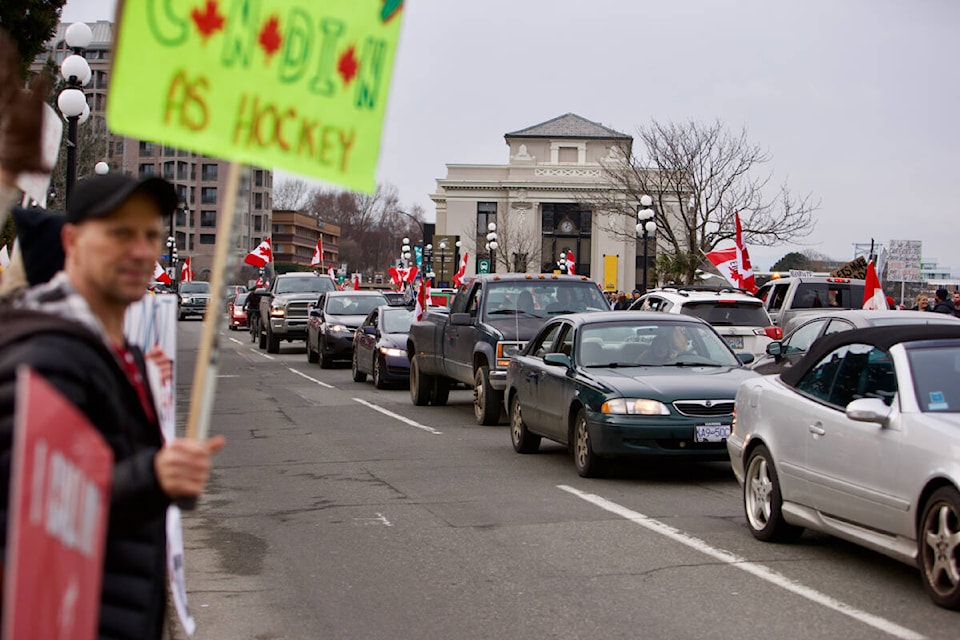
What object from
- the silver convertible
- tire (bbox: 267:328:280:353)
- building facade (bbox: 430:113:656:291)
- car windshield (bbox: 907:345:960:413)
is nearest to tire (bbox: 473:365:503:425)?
the silver convertible

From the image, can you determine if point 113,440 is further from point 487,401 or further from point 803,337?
point 803,337

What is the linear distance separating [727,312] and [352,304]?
13.6 metres

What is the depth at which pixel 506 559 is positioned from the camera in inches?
335

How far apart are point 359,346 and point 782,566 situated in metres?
18.9

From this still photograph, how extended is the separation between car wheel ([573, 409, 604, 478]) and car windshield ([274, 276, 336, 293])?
27006 millimetres

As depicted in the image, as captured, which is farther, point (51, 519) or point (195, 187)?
point (195, 187)

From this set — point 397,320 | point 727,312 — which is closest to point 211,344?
point 727,312

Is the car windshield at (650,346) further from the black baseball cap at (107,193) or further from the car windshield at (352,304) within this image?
the car windshield at (352,304)

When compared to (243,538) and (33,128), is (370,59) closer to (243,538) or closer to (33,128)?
(33,128)

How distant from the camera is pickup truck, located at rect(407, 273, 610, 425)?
57.7 feet

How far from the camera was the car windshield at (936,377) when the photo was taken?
7.58 meters

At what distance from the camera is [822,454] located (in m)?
8.30

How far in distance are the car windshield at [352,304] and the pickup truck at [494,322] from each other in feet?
38.5

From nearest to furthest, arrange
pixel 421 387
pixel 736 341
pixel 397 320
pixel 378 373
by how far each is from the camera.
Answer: pixel 736 341 → pixel 421 387 → pixel 378 373 → pixel 397 320
